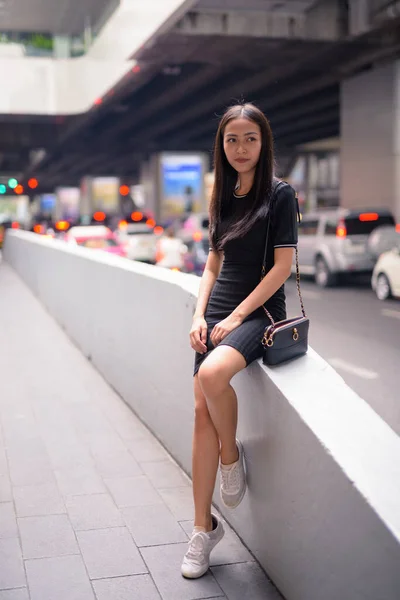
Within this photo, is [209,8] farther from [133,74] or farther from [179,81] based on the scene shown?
[179,81]

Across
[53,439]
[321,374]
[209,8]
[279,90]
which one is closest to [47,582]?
[321,374]

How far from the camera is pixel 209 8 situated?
61.9ft

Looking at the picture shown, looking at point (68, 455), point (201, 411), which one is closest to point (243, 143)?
point (201, 411)

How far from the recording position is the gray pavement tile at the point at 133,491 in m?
4.92

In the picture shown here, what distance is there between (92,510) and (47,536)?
1.50 feet

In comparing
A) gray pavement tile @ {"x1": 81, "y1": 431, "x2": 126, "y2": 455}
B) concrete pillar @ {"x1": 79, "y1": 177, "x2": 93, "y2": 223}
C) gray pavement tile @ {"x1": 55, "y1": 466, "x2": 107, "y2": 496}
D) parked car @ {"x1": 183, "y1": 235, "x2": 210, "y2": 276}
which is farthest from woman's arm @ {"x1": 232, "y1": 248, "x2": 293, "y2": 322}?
concrete pillar @ {"x1": 79, "y1": 177, "x2": 93, "y2": 223}

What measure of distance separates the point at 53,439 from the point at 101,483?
4.04ft

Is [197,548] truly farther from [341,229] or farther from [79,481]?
[341,229]

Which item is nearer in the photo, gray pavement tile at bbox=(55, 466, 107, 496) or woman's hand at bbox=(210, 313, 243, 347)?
woman's hand at bbox=(210, 313, 243, 347)

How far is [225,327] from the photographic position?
371cm

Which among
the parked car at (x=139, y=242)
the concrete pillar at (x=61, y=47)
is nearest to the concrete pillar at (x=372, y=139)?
the parked car at (x=139, y=242)

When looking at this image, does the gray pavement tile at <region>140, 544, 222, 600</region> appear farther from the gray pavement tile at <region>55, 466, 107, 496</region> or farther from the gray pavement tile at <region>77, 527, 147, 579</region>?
the gray pavement tile at <region>55, 466, 107, 496</region>

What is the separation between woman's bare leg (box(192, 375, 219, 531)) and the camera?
3.85 meters

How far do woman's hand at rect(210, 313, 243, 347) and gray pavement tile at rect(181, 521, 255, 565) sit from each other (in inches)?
42.8
